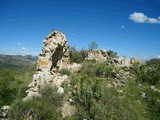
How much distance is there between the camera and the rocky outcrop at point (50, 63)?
1472 centimetres

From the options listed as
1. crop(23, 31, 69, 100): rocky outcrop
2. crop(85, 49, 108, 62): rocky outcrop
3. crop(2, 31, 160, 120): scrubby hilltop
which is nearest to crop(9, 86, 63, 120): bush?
crop(2, 31, 160, 120): scrubby hilltop

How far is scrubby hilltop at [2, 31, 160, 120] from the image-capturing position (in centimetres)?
1173

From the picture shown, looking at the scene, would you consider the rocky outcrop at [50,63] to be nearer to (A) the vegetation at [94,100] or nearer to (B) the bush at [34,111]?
(A) the vegetation at [94,100]

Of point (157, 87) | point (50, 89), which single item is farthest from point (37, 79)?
point (157, 87)

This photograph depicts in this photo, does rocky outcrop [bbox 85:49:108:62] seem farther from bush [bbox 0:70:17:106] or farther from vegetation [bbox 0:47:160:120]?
bush [bbox 0:70:17:106]

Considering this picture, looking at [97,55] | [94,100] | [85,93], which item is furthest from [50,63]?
[97,55]

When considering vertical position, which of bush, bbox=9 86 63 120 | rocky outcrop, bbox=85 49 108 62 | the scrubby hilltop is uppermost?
rocky outcrop, bbox=85 49 108 62

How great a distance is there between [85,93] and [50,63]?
5.97 meters

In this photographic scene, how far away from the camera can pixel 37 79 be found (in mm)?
15062

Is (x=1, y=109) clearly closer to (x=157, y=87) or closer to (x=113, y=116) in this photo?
(x=113, y=116)

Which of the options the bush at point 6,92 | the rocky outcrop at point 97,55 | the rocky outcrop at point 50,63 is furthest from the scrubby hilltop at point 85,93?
the rocky outcrop at point 97,55

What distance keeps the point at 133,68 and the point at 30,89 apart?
12.0 meters

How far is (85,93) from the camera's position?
13.2 metres

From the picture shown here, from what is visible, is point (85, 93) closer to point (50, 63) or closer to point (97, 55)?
point (50, 63)
